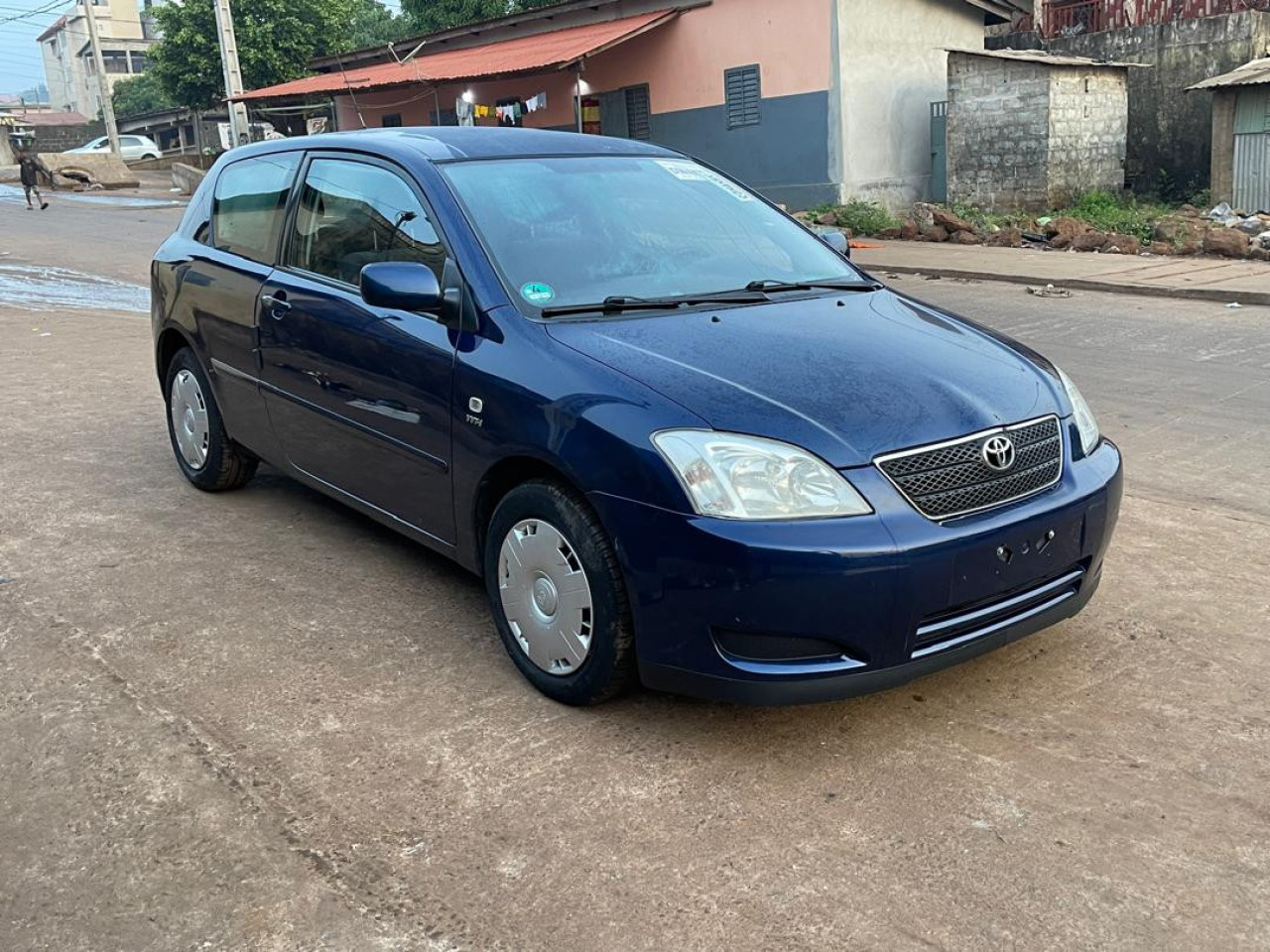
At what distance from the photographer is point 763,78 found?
2119 centimetres

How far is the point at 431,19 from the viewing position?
33781 millimetres

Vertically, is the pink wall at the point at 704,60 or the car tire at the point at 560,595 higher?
the pink wall at the point at 704,60

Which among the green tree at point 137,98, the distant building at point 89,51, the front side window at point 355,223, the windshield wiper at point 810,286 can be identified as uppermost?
the distant building at point 89,51

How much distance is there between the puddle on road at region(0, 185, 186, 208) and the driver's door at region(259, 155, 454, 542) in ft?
86.3

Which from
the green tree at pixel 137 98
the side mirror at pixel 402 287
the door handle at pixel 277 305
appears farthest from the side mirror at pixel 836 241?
the green tree at pixel 137 98

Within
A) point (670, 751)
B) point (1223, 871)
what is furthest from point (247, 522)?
point (1223, 871)

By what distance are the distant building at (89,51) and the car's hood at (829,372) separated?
3504 inches

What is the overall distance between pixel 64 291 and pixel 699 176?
1199 centimetres

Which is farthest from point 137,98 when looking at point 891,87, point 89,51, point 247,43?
point 891,87

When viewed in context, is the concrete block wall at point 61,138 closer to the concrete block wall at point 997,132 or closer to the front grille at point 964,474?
the concrete block wall at point 997,132

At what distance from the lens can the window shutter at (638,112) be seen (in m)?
23.5

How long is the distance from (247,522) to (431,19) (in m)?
31.6

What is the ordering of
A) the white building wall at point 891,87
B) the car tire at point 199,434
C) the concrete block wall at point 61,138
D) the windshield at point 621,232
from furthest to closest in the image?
the concrete block wall at point 61,138, the white building wall at point 891,87, the car tire at point 199,434, the windshield at point 621,232

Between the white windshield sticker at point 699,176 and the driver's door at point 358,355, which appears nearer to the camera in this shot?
the driver's door at point 358,355
